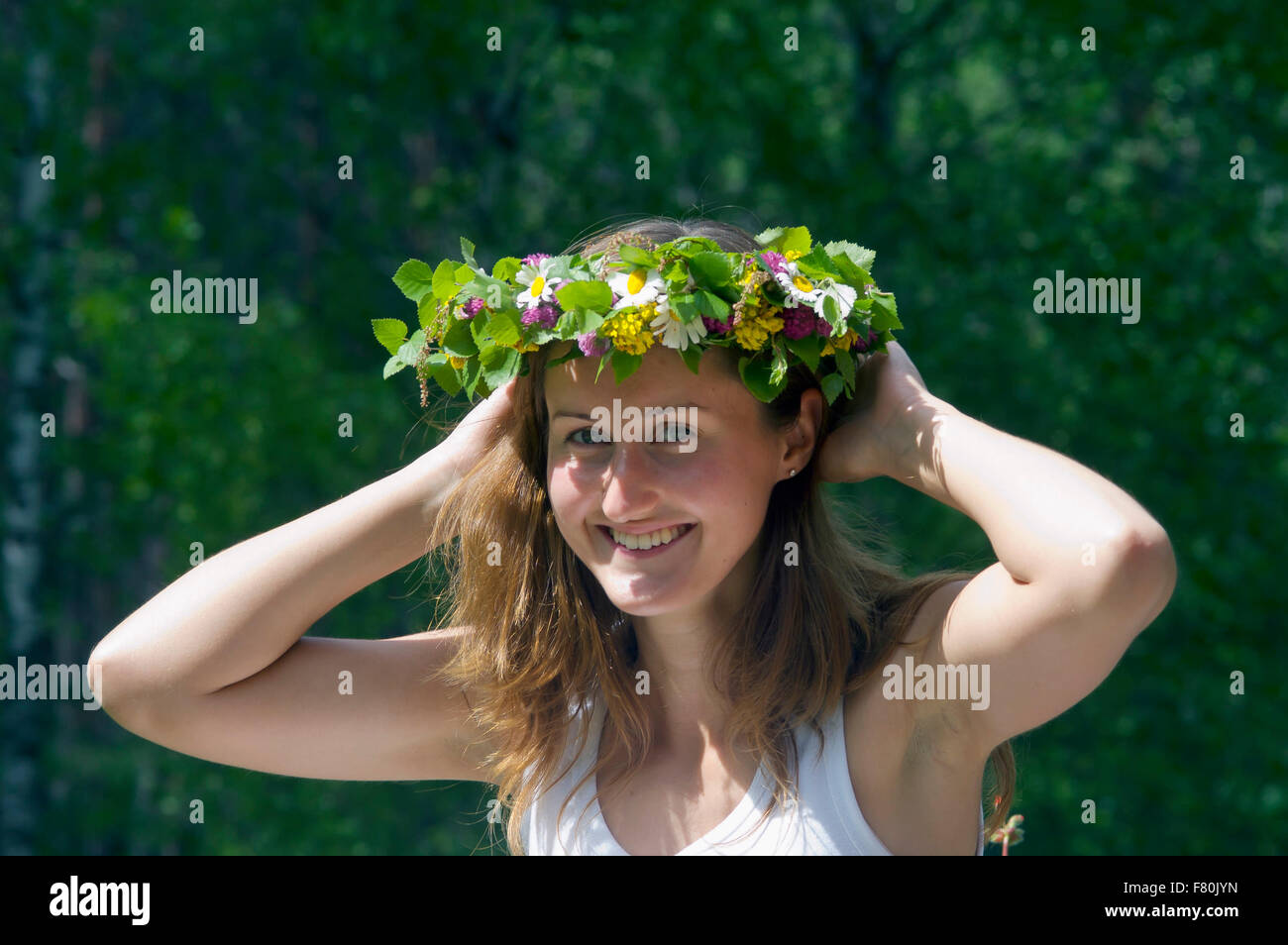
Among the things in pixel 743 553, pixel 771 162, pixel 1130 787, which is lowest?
pixel 1130 787

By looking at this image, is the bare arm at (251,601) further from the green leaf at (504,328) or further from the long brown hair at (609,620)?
the green leaf at (504,328)

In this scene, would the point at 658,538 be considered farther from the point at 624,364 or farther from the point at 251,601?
the point at 251,601

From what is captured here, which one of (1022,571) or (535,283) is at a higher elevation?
(535,283)

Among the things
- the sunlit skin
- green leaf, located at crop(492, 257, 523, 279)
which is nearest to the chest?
the sunlit skin

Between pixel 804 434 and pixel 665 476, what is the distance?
35 cm

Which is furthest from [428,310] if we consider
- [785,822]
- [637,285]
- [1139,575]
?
[1139,575]

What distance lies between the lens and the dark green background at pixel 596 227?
7.16 m

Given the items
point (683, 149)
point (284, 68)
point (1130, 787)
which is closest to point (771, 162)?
point (683, 149)

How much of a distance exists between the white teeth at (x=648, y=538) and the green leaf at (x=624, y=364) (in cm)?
27

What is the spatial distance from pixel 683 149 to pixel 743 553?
521 centimetres

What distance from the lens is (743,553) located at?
8.31 ft

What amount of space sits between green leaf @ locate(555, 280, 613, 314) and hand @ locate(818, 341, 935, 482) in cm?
51

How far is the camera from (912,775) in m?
2.40

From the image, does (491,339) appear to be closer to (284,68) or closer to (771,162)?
(771,162)
